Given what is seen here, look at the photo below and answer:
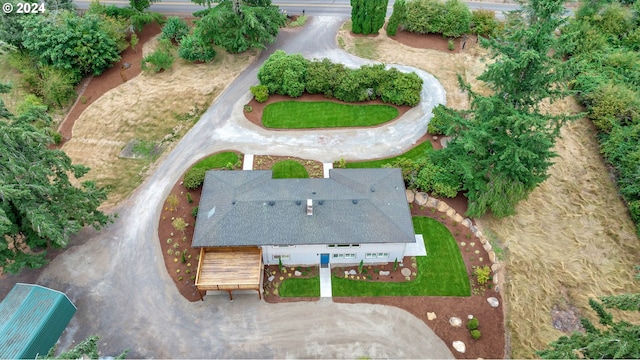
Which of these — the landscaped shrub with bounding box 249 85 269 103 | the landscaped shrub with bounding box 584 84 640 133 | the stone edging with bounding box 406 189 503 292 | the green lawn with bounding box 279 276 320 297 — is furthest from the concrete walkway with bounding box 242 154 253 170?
the landscaped shrub with bounding box 584 84 640 133

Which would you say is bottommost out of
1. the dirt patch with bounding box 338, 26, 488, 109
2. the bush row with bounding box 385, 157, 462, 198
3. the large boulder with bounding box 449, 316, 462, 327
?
the large boulder with bounding box 449, 316, 462, 327

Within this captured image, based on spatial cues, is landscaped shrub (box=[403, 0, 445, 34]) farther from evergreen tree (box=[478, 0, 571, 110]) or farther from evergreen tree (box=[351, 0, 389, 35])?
evergreen tree (box=[478, 0, 571, 110])

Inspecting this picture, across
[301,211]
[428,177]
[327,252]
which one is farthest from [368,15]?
[327,252]

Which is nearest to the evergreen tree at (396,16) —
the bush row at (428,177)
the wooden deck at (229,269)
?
the bush row at (428,177)

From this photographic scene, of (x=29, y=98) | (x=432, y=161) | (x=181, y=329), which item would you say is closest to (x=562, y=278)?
(x=432, y=161)

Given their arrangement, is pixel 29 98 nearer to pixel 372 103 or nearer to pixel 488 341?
pixel 372 103
